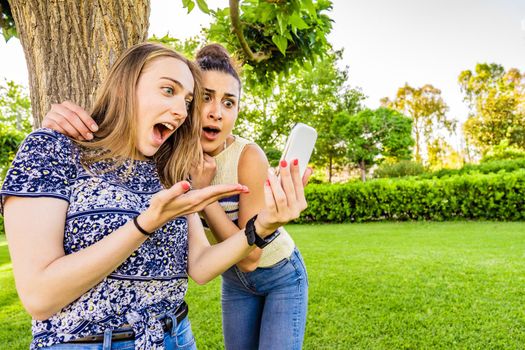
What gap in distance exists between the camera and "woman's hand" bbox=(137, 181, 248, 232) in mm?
1207

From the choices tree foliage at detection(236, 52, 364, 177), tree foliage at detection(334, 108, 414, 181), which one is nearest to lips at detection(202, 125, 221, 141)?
tree foliage at detection(236, 52, 364, 177)

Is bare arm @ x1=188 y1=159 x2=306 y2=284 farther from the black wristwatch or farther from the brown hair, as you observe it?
the brown hair

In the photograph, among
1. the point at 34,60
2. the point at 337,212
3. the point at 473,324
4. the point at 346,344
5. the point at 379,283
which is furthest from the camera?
the point at 337,212

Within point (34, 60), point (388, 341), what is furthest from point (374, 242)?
point (34, 60)

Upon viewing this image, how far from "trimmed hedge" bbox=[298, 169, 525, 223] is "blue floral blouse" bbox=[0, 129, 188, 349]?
13.4 m

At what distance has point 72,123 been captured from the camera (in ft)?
4.99

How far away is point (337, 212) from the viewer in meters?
15.0

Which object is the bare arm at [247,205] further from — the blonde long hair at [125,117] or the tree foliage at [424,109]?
the tree foliage at [424,109]

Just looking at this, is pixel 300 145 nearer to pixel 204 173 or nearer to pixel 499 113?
pixel 204 173

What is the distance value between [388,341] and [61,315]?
3.89 metres

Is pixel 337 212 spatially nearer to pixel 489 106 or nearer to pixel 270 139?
pixel 270 139

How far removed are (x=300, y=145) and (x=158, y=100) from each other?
1.84 feet

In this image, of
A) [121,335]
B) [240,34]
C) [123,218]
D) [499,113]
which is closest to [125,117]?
[123,218]

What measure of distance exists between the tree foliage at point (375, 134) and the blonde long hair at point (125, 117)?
23.3m
